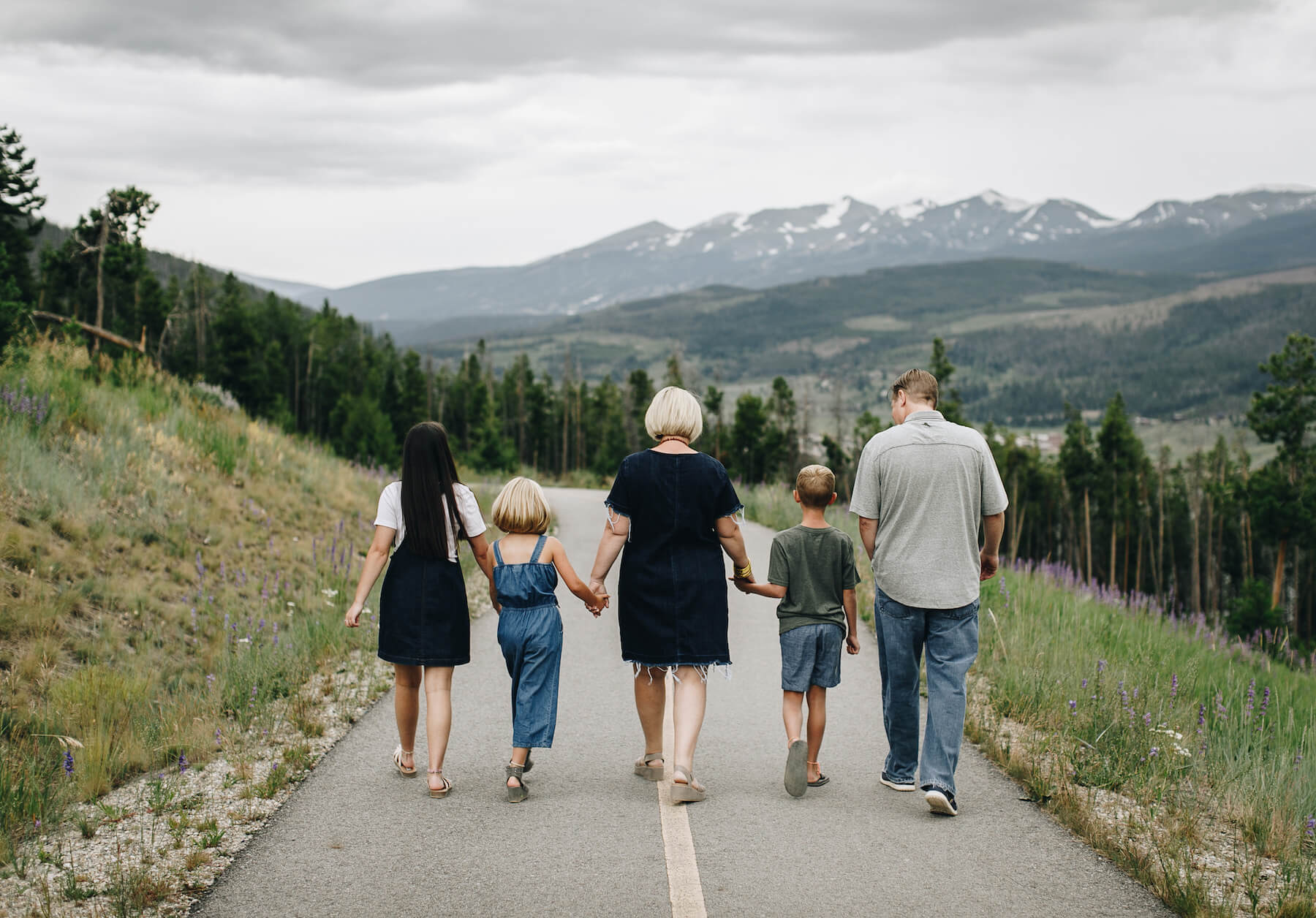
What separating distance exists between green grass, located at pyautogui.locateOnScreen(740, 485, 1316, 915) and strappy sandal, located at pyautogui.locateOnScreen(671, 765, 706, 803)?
1912 millimetres

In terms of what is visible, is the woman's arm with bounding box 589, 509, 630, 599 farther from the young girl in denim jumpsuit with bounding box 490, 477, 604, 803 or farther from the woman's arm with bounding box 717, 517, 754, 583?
the woman's arm with bounding box 717, 517, 754, 583

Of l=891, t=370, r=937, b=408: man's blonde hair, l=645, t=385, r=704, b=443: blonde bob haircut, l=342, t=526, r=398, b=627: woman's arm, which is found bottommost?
l=342, t=526, r=398, b=627: woman's arm

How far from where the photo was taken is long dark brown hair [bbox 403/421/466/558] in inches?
224

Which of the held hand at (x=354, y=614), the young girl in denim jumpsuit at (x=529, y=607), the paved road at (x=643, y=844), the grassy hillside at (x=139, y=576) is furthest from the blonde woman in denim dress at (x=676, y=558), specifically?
the grassy hillside at (x=139, y=576)

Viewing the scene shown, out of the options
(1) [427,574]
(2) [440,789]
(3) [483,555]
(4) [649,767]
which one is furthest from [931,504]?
(2) [440,789]

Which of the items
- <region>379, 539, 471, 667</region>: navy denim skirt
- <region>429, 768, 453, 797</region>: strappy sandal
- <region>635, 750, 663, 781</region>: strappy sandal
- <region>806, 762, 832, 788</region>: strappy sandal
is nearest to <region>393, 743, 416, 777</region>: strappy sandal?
<region>429, 768, 453, 797</region>: strappy sandal

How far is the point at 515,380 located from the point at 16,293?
107237mm

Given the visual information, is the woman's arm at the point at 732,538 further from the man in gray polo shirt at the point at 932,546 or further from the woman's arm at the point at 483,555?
the woman's arm at the point at 483,555

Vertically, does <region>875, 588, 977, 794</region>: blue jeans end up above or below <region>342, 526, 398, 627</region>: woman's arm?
below

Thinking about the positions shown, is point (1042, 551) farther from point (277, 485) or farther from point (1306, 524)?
point (277, 485)

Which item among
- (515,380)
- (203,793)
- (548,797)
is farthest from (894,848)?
(515,380)

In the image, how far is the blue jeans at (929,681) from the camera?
535 cm

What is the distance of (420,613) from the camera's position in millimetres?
5762

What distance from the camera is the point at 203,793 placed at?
558 cm
